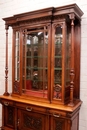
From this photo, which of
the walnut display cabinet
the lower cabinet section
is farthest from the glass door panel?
the lower cabinet section

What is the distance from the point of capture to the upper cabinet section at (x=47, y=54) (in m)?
1.84

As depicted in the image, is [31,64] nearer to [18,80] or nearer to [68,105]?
[18,80]

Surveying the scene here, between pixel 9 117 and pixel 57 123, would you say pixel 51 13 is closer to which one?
pixel 57 123

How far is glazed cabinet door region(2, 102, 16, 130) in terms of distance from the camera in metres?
2.23

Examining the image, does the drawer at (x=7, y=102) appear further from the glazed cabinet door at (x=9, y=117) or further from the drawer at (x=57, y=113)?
the drawer at (x=57, y=113)

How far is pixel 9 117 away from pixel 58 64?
1190 mm

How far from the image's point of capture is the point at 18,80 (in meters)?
2.24

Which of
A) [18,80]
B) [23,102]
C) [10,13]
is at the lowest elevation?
[23,102]

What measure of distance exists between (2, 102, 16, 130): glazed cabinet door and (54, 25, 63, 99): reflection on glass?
798mm

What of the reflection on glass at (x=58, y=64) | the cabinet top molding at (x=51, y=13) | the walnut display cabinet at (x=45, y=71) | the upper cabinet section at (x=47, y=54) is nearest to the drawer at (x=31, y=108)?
the walnut display cabinet at (x=45, y=71)

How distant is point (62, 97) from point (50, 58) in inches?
21.2

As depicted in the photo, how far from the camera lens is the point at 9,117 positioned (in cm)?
229

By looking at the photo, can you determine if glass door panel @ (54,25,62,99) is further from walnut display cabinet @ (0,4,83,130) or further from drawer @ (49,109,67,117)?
drawer @ (49,109,67,117)

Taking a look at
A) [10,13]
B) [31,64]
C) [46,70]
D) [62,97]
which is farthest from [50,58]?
[10,13]
